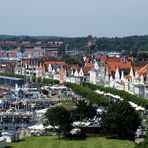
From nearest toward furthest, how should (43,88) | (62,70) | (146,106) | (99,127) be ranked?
(99,127), (146,106), (43,88), (62,70)

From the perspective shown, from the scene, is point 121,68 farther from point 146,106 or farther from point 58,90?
point 146,106

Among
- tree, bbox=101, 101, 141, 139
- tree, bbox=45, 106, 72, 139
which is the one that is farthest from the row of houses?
tree, bbox=45, 106, 72, 139

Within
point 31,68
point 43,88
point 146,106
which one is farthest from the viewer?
point 31,68

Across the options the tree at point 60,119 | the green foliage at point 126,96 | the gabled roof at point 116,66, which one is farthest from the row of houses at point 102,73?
the tree at point 60,119

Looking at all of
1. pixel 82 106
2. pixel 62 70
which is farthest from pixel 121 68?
pixel 82 106

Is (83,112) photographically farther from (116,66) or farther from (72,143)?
(116,66)

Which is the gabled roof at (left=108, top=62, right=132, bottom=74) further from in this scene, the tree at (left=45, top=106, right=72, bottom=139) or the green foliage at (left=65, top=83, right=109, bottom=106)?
the tree at (left=45, top=106, right=72, bottom=139)

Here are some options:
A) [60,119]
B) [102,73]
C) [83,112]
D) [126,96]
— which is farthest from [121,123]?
[102,73]
